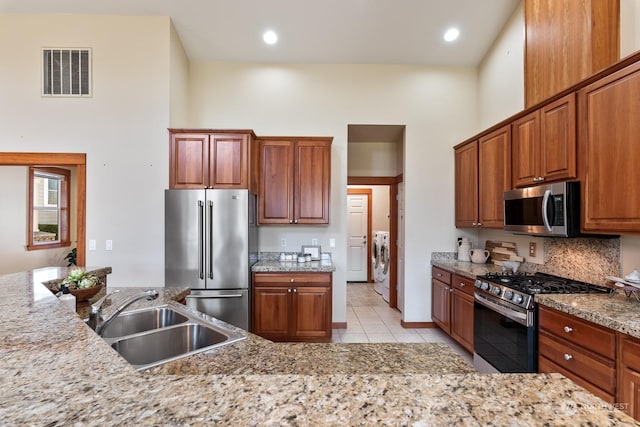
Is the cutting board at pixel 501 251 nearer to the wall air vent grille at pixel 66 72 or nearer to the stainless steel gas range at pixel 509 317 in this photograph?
the stainless steel gas range at pixel 509 317

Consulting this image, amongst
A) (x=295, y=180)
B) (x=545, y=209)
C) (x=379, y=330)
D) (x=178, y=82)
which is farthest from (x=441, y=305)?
(x=178, y=82)

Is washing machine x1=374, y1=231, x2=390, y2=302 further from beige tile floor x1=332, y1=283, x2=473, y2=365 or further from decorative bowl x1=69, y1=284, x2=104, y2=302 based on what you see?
decorative bowl x1=69, y1=284, x2=104, y2=302

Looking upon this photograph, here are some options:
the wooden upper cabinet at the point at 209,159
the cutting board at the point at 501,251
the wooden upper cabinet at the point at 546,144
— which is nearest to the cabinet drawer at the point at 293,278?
the wooden upper cabinet at the point at 209,159

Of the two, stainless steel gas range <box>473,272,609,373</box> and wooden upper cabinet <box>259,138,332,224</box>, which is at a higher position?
wooden upper cabinet <box>259,138,332,224</box>

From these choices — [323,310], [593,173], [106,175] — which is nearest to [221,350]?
[323,310]

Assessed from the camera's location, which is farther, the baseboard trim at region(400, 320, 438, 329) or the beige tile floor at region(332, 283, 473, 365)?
the baseboard trim at region(400, 320, 438, 329)

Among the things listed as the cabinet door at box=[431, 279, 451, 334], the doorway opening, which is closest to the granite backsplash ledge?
the cabinet door at box=[431, 279, 451, 334]

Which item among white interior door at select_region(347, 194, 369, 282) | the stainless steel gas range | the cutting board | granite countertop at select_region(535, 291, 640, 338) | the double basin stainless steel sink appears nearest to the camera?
the double basin stainless steel sink

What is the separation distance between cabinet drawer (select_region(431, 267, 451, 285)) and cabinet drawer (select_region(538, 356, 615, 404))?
58.6 inches

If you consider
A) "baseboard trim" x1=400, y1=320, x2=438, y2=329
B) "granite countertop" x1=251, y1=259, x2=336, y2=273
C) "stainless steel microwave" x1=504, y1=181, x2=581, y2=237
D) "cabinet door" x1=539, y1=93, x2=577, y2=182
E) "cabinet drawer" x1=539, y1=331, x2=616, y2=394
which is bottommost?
"baseboard trim" x1=400, y1=320, x2=438, y2=329

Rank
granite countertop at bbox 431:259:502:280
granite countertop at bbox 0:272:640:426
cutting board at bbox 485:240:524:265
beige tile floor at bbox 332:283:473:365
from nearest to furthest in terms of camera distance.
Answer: granite countertop at bbox 0:272:640:426 → granite countertop at bbox 431:259:502:280 → cutting board at bbox 485:240:524:265 → beige tile floor at bbox 332:283:473:365

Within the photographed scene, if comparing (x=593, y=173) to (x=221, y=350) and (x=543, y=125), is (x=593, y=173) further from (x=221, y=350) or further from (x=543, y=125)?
(x=221, y=350)

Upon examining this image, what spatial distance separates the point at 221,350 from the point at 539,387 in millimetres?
1091

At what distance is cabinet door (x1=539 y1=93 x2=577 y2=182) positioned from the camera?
223cm
